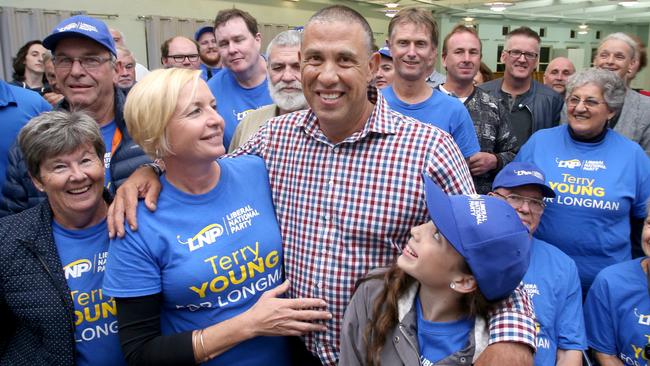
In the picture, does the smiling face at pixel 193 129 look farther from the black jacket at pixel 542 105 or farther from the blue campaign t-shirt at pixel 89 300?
the black jacket at pixel 542 105

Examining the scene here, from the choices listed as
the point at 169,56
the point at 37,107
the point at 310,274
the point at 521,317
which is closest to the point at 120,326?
the point at 310,274

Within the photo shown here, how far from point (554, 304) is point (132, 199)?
1742 mm

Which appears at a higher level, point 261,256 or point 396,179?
point 396,179

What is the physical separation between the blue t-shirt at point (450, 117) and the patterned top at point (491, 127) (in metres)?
0.37

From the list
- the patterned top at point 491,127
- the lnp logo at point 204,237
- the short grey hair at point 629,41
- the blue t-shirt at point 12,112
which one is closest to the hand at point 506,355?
the lnp logo at point 204,237

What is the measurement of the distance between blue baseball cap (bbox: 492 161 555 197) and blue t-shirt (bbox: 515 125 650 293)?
261mm

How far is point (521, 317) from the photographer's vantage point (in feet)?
4.34

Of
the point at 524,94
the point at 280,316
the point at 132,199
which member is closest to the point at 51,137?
the point at 132,199

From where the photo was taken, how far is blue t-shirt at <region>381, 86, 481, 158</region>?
251cm

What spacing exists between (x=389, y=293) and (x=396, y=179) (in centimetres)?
35

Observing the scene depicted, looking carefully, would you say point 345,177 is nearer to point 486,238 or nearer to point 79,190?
point 486,238

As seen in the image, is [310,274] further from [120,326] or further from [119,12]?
[119,12]

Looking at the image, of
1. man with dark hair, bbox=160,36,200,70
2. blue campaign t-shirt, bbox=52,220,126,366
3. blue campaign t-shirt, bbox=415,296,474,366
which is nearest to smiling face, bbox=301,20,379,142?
blue campaign t-shirt, bbox=415,296,474,366

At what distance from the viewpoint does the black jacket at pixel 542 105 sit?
334 centimetres
